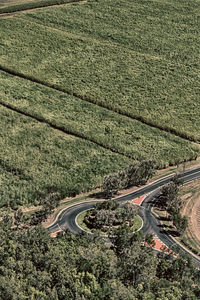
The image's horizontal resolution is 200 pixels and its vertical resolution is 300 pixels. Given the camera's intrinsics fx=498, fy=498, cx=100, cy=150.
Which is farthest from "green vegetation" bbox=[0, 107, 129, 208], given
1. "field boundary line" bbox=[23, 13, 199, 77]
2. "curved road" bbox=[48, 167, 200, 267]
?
"field boundary line" bbox=[23, 13, 199, 77]

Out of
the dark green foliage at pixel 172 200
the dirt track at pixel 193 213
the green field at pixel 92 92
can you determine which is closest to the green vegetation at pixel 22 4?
the green field at pixel 92 92

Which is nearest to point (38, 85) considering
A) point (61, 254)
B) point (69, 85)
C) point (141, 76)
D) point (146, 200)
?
point (69, 85)

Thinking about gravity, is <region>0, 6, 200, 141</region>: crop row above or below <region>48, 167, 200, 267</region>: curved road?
above

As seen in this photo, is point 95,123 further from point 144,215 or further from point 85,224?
point 85,224

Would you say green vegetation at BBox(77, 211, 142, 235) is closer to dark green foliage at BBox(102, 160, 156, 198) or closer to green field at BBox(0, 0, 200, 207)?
green field at BBox(0, 0, 200, 207)

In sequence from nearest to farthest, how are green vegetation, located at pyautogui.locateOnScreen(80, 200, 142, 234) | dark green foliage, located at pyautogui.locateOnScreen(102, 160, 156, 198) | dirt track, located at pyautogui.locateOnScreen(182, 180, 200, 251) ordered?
green vegetation, located at pyautogui.locateOnScreen(80, 200, 142, 234), dirt track, located at pyautogui.locateOnScreen(182, 180, 200, 251), dark green foliage, located at pyautogui.locateOnScreen(102, 160, 156, 198)
